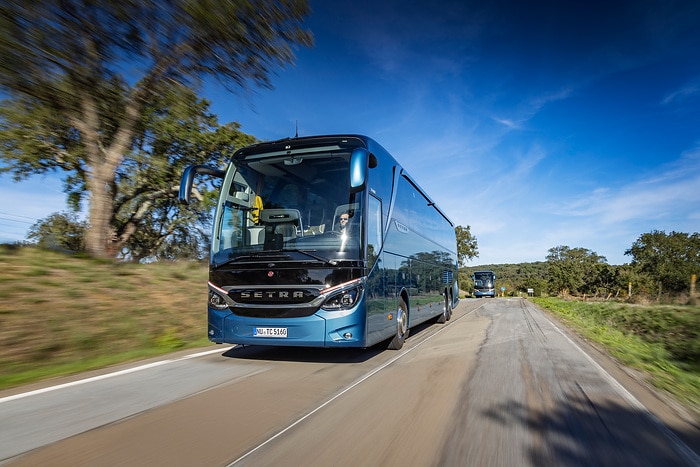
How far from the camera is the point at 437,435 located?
327cm

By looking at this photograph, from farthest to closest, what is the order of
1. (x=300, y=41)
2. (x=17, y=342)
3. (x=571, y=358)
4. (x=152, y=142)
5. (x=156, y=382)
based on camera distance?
(x=152, y=142) < (x=300, y=41) < (x=571, y=358) < (x=17, y=342) < (x=156, y=382)

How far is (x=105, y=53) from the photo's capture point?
7871mm

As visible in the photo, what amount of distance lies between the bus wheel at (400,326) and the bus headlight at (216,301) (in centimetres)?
304

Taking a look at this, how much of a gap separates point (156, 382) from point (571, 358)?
6316mm

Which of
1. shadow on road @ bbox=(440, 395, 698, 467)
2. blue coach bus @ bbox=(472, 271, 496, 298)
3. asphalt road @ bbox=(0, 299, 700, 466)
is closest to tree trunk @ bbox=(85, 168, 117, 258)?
asphalt road @ bbox=(0, 299, 700, 466)

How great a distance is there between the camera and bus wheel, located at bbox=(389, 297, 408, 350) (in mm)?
7254

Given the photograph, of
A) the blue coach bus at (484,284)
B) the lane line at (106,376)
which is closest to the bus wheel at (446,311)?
the lane line at (106,376)

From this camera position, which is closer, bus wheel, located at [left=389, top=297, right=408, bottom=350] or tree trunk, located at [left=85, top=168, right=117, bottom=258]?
bus wheel, located at [left=389, top=297, right=408, bottom=350]

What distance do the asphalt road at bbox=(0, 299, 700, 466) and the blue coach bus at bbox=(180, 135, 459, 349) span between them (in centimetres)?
62

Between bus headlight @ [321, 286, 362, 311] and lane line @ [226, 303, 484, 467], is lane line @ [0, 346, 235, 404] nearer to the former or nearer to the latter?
bus headlight @ [321, 286, 362, 311]

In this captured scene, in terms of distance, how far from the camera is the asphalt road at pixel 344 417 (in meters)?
2.87

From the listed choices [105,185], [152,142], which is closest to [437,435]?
[105,185]

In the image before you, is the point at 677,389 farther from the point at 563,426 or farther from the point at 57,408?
the point at 57,408

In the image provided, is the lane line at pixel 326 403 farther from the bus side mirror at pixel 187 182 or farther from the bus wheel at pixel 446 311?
the bus wheel at pixel 446 311
